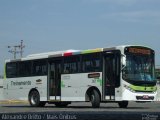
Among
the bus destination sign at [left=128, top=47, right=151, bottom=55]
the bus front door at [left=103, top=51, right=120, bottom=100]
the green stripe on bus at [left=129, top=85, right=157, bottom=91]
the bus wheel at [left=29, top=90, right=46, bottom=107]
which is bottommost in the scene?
the bus wheel at [left=29, top=90, right=46, bottom=107]

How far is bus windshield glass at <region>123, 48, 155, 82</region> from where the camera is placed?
23.2m

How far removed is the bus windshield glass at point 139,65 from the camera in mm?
23234

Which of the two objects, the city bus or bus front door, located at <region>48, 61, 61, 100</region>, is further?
bus front door, located at <region>48, 61, 61, 100</region>

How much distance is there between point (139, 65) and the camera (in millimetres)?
23594

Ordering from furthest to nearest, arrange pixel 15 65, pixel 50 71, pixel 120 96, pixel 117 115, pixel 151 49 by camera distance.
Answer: pixel 15 65 → pixel 50 71 → pixel 151 49 → pixel 120 96 → pixel 117 115

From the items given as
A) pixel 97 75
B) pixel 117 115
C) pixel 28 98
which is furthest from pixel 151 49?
pixel 117 115

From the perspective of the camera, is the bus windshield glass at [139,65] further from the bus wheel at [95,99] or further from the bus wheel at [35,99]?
the bus wheel at [35,99]

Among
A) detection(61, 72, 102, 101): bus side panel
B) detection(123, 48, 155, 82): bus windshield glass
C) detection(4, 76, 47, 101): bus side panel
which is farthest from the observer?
detection(4, 76, 47, 101): bus side panel

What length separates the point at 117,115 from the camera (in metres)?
8.19

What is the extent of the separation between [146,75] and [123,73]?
53.3 inches

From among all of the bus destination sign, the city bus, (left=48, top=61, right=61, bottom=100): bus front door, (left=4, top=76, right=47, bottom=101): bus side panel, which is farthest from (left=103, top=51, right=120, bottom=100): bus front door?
(left=4, top=76, right=47, bottom=101): bus side panel

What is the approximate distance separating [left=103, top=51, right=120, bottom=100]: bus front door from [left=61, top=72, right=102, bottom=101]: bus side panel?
1.28 feet

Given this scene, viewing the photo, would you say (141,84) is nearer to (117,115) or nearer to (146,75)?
(146,75)

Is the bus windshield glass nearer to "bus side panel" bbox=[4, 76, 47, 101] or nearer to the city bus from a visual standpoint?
the city bus
